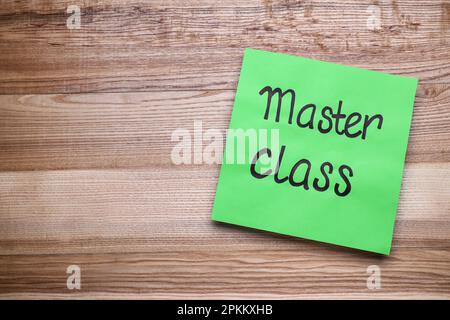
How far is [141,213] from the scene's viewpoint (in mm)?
694

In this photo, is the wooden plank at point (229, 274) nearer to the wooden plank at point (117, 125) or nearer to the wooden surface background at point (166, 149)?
the wooden surface background at point (166, 149)

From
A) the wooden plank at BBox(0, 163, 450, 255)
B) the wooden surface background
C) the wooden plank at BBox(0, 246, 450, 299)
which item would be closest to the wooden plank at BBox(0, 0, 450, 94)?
the wooden surface background

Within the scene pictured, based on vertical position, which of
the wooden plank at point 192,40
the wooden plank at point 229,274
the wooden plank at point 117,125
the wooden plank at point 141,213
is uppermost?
the wooden plank at point 192,40

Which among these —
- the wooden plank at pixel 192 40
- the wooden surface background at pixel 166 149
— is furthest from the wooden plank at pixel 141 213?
the wooden plank at pixel 192 40

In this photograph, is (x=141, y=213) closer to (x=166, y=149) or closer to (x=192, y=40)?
(x=166, y=149)

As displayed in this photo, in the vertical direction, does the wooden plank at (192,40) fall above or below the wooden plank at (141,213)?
above

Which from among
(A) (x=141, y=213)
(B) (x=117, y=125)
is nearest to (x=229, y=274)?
(A) (x=141, y=213)

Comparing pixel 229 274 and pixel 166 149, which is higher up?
pixel 166 149

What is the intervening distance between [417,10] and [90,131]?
1.61 ft

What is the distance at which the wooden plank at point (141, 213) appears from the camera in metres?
0.68

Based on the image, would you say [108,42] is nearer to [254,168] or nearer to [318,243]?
[254,168]

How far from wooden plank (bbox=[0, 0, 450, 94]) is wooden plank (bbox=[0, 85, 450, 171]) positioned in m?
0.02

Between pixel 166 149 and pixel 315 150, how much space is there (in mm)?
208

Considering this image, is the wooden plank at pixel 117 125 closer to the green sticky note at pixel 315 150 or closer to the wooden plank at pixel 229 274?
the green sticky note at pixel 315 150
